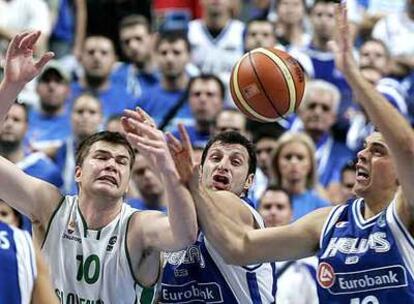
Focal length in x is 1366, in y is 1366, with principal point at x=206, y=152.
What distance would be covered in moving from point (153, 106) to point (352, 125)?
1.93 meters

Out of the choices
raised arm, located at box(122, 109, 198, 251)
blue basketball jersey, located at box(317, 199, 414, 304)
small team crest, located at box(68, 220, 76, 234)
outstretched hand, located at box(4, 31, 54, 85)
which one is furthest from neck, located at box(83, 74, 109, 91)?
blue basketball jersey, located at box(317, 199, 414, 304)

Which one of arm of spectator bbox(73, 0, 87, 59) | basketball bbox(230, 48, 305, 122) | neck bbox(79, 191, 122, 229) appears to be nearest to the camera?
neck bbox(79, 191, 122, 229)

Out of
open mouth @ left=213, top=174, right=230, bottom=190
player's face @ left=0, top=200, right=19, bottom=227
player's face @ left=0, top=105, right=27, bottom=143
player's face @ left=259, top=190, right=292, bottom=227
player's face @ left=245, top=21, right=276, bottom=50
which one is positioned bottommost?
player's face @ left=259, top=190, right=292, bottom=227

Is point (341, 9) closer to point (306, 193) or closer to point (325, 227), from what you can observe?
point (325, 227)

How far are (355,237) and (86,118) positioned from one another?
552 cm

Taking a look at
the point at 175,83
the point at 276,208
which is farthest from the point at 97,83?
the point at 276,208

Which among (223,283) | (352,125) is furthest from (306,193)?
(223,283)

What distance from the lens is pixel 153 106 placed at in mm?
13094

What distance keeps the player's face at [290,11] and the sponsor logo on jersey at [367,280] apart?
6.76 metres

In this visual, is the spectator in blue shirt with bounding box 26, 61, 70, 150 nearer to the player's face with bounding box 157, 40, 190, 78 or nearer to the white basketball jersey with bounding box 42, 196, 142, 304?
the player's face with bounding box 157, 40, 190, 78

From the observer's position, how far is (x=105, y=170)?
25.4 ft

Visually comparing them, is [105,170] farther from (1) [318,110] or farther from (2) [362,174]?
(1) [318,110]

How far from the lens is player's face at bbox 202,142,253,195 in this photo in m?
8.02

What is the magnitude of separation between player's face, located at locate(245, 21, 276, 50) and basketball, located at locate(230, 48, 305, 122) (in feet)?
16.1
